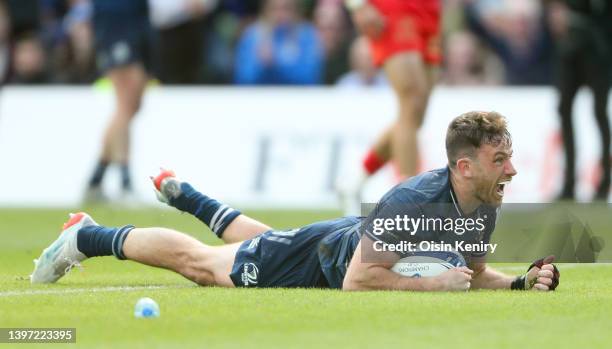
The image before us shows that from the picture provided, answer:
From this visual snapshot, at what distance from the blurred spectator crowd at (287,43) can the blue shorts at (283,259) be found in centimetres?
1092

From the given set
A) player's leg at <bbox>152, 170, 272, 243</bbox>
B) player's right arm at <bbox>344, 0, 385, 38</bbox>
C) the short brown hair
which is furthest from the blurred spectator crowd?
the short brown hair

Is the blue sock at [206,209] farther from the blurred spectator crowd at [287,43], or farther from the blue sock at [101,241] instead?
the blurred spectator crowd at [287,43]

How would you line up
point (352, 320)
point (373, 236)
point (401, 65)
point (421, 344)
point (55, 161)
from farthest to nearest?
point (55, 161), point (401, 65), point (373, 236), point (352, 320), point (421, 344)

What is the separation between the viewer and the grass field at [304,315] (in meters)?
5.80

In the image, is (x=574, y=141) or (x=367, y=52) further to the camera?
(x=367, y=52)

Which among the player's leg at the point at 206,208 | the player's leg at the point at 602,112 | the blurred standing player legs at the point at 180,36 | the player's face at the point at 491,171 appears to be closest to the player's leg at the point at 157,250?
the player's leg at the point at 206,208

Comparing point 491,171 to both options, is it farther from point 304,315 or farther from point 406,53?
point 406,53

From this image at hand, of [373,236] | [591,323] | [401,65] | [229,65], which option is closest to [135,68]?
[401,65]

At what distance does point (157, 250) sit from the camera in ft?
25.2

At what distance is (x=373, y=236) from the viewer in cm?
701

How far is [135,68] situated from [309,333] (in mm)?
9076

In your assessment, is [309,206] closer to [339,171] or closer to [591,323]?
[339,171]

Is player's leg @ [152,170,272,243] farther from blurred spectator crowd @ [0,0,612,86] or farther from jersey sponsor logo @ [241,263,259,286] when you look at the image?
blurred spectator crowd @ [0,0,612,86]

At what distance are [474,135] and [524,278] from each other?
0.90m
